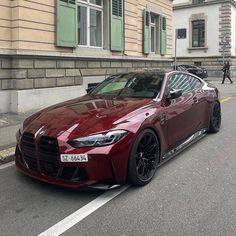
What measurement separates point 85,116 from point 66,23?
7.57m

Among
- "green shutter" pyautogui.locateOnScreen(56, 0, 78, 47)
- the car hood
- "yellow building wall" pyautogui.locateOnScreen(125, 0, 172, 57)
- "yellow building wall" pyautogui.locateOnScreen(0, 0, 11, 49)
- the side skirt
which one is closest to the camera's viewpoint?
the car hood

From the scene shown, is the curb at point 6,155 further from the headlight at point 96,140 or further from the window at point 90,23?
the window at point 90,23

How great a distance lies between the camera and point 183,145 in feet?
20.0

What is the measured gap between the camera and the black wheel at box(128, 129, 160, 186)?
4.55 meters

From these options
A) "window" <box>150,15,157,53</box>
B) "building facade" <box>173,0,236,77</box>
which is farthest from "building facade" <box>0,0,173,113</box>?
"building facade" <box>173,0,236,77</box>

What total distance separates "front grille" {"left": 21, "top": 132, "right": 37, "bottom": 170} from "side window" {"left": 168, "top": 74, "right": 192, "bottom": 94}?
2.31m

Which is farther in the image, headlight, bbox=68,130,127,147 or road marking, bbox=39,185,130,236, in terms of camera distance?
headlight, bbox=68,130,127,147

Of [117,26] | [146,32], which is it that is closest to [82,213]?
[117,26]

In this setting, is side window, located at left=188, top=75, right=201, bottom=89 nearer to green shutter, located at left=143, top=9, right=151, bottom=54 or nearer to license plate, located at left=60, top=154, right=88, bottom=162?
license plate, located at left=60, top=154, right=88, bottom=162

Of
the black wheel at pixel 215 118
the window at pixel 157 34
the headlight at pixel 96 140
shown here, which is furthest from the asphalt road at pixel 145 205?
the window at pixel 157 34

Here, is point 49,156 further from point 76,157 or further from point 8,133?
point 8,133

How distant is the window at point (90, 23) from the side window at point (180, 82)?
7.06m

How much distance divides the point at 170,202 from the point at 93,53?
31.8ft

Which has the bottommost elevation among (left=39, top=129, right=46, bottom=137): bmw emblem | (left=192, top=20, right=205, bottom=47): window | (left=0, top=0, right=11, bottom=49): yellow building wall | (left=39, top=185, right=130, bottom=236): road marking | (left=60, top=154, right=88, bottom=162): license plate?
(left=39, top=185, right=130, bottom=236): road marking
